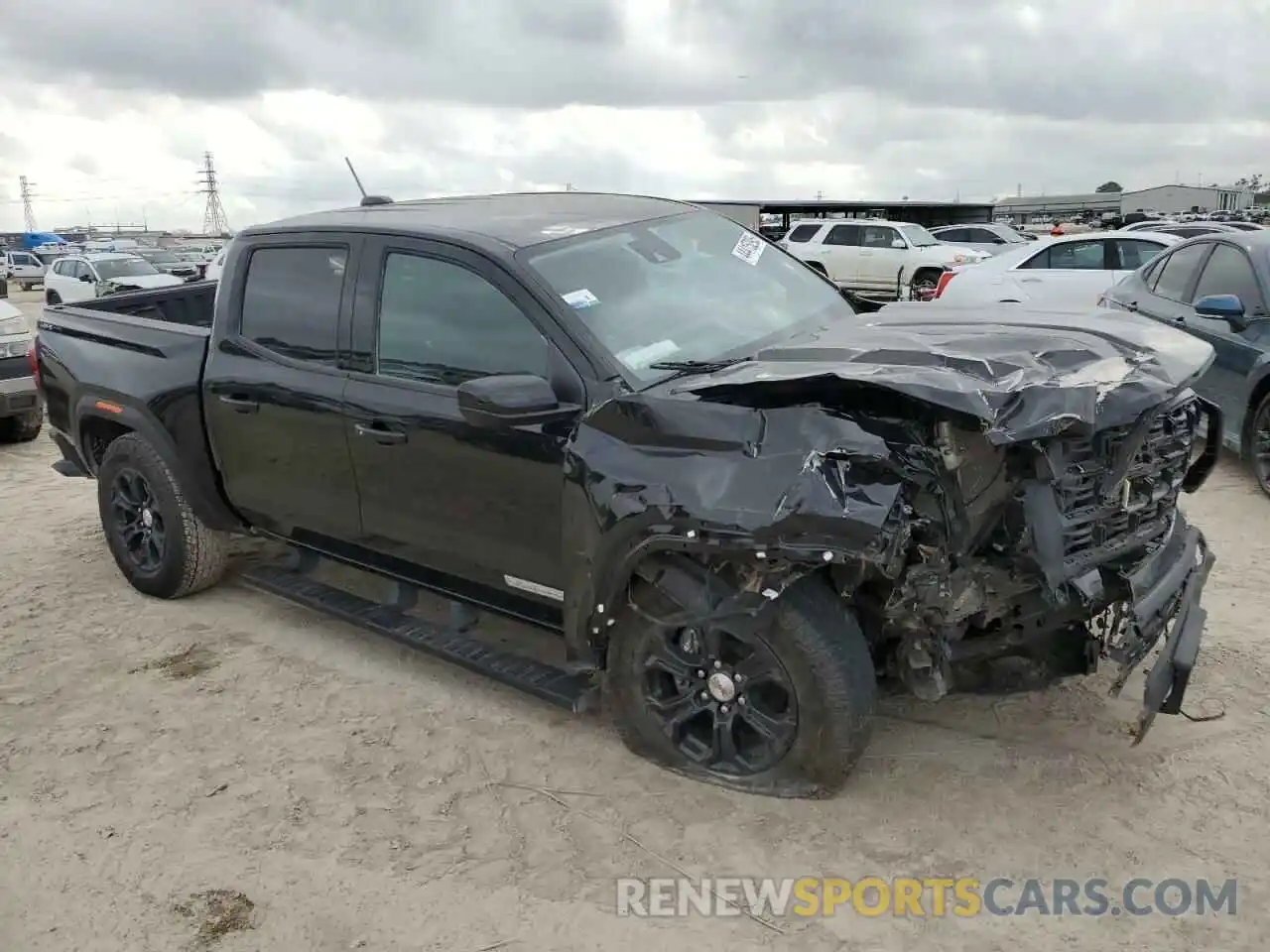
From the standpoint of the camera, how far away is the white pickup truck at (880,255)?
1958 centimetres

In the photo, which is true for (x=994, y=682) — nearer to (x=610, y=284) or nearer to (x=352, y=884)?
(x=610, y=284)

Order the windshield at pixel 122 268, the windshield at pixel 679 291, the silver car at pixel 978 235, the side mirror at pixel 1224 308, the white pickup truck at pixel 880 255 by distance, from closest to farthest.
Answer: the windshield at pixel 679 291 → the side mirror at pixel 1224 308 → the white pickup truck at pixel 880 255 → the silver car at pixel 978 235 → the windshield at pixel 122 268

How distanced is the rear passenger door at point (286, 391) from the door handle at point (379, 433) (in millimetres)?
117

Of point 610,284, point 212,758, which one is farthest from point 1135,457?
point 212,758

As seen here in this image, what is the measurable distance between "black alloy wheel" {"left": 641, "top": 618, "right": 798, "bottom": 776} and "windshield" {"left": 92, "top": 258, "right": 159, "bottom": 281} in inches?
995

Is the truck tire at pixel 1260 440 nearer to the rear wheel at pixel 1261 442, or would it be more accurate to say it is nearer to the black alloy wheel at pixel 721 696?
the rear wheel at pixel 1261 442

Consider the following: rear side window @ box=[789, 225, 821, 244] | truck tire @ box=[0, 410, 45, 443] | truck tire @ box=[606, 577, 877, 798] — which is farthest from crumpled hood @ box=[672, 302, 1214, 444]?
rear side window @ box=[789, 225, 821, 244]

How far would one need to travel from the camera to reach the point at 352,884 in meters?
3.12

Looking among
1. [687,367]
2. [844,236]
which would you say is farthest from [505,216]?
[844,236]

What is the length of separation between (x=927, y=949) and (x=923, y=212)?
41.6 metres

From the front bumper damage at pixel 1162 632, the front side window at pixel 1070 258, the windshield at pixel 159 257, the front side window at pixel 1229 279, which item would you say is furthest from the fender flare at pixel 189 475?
the windshield at pixel 159 257

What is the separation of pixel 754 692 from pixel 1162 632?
1.29 m

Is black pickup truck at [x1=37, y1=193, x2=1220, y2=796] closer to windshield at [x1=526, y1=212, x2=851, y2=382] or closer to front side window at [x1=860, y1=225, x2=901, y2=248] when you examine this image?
windshield at [x1=526, y1=212, x2=851, y2=382]

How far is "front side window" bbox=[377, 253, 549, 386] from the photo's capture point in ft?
11.9
